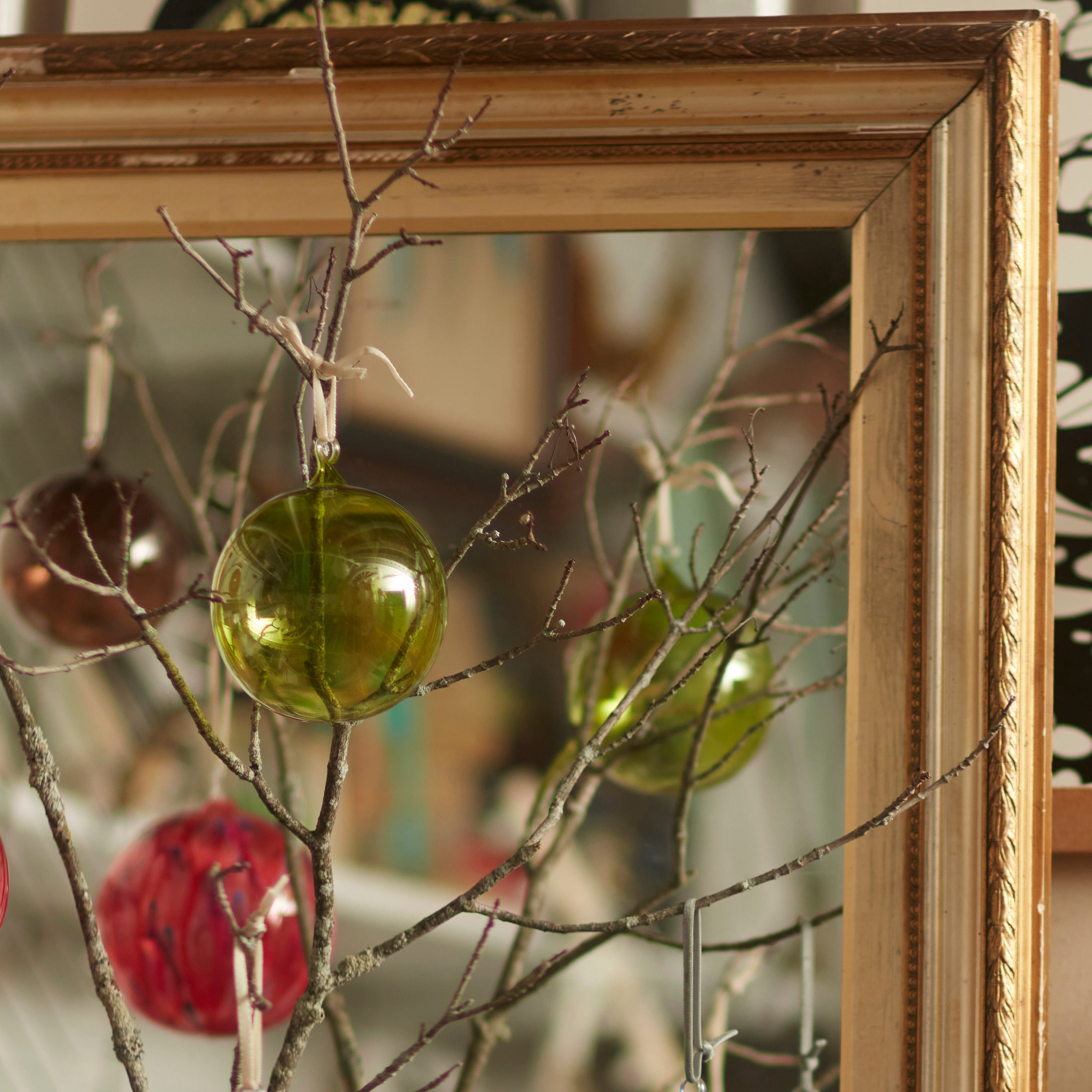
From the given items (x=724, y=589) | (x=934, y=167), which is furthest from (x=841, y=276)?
(x=724, y=589)

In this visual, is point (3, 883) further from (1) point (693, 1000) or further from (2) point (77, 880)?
(1) point (693, 1000)

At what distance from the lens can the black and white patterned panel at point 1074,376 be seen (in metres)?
0.59

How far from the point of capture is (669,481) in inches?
21.3

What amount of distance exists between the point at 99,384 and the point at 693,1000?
Answer: 0.49 metres

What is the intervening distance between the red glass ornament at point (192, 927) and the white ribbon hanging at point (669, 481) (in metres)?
0.30

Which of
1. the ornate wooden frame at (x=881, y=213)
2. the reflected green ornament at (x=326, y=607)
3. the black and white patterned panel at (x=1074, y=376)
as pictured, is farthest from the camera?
the black and white patterned panel at (x=1074, y=376)

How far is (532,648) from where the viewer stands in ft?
1.81

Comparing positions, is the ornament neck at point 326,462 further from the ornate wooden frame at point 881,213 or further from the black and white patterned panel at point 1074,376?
the black and white patterned panel at point 1074,376

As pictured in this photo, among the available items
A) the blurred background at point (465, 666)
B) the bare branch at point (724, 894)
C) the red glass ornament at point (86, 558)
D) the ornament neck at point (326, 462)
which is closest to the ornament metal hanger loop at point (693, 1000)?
the bare branch at point (724, 894)

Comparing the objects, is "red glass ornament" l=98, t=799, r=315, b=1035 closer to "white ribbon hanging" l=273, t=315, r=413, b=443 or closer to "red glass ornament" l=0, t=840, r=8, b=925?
"red glass ornament" l=0, t=840, r=8, b=925

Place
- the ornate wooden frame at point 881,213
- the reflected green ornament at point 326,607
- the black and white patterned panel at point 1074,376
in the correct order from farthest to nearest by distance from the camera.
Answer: the black and white patterned panel at point 1074,376, the ornate wooden frame at point 881,213, the reflected green ornament at point 326,607

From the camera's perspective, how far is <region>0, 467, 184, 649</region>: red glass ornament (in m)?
0.54

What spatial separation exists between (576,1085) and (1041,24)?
65 centimetres

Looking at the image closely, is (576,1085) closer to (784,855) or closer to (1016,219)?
(784,855)
